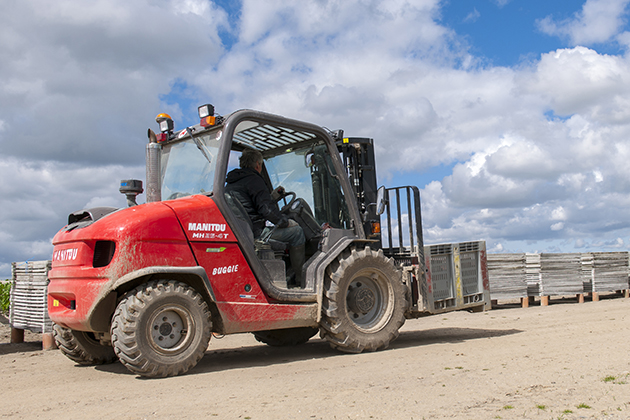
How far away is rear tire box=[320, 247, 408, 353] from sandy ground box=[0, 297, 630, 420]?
8.5 inches

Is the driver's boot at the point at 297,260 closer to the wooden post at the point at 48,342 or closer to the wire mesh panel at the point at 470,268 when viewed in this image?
the wire mesh panel at the point at 470,268

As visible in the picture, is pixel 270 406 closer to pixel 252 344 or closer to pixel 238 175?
pixel 238 175

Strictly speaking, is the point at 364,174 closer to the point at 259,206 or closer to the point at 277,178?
the point at 277,178

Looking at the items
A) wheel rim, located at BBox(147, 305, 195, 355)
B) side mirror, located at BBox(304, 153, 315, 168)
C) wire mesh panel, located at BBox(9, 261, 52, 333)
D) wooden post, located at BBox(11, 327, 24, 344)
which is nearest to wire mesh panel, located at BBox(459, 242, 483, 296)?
side mirror, located at BBox(304, 153, 315, 168)

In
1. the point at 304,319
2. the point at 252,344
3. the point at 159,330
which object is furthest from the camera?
the point at 252,344

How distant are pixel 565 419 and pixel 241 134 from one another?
530cm

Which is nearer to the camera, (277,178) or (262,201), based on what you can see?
(262,201)

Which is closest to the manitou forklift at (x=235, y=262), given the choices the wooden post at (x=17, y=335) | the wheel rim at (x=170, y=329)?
the wheel rim at (x=170, y=329)

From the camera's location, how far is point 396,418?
154 inches

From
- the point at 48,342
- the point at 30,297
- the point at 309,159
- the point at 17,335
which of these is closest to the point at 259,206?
the point at 309,159

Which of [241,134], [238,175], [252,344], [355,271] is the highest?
[241,134]

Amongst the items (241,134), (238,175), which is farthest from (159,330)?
(241,134)

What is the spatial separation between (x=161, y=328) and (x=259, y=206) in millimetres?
1808

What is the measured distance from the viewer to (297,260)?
7.06m
